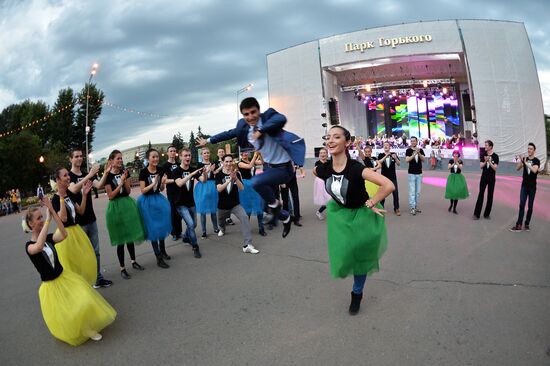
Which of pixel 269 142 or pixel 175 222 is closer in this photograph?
pixel 269 142

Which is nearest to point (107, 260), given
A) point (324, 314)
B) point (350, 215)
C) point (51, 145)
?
point (324, 314)

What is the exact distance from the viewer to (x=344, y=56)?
28609mm

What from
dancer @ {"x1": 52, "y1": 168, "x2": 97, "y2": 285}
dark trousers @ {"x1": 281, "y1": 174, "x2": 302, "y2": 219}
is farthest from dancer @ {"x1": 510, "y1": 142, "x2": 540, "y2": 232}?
dancer @ {"x1": 52, "y1": 168, "x2": 97, "y2": 285}

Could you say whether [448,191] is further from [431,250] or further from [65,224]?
[65,224]

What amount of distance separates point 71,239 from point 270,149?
2848 mm

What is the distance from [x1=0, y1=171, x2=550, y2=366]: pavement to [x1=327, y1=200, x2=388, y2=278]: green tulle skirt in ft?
2.05

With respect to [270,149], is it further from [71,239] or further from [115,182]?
[71,239]

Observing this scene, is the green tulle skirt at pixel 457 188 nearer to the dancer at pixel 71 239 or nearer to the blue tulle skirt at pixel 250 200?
the blue tulle skirt at pixel 250 200

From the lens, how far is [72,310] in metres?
3.51

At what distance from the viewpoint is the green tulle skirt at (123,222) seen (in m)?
5.47

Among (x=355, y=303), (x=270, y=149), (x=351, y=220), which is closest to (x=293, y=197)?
(x=270, y=149)

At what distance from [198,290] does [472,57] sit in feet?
92.6

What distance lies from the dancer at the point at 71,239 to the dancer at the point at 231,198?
2704 mm

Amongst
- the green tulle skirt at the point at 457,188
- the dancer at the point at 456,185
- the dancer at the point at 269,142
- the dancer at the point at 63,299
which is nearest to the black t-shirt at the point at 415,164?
the dancer at the point at 456,185
